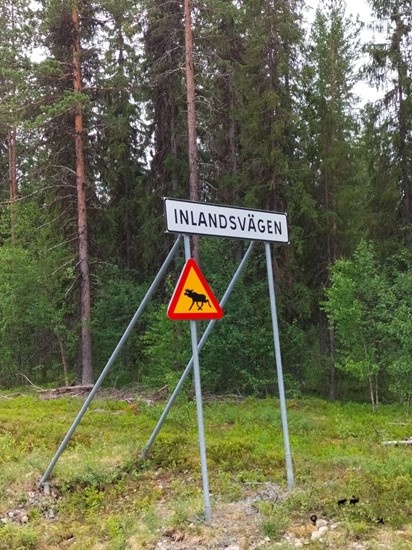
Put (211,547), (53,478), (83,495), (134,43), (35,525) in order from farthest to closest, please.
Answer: (134,43) → (53,478) → (83,495) → (35,525) → (211,547)

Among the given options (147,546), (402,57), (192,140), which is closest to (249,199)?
(192,140)

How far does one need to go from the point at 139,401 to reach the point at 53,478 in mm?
6974

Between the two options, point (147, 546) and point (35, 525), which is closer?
point (147, 546)

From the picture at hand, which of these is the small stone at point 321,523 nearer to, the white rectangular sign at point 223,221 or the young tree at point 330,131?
the white rectangular sign at point 223,221

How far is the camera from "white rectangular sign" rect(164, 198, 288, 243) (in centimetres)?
546

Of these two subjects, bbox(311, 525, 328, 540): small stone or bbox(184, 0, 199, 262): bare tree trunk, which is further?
bbox(184, 0, 199, 262): bare tree trunk

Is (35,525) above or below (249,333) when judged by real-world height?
below

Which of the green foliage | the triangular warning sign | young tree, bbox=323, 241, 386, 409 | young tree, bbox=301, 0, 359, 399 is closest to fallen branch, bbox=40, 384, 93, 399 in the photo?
the green foliage

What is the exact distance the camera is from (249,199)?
17.2m

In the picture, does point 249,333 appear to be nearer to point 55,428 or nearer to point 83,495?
point 55,428

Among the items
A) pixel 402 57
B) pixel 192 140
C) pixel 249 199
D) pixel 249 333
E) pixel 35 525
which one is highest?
pixel 402 57

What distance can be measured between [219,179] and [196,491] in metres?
13.9

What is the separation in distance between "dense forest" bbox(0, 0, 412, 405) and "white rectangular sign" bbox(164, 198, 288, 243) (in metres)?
8.03

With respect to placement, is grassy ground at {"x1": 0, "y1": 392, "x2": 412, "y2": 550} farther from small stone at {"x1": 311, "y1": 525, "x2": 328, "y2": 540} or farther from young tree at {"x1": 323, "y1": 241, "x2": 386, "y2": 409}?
young tree at {"x1": 323, "y1": 241, "x2": 386, "y2": 409}
